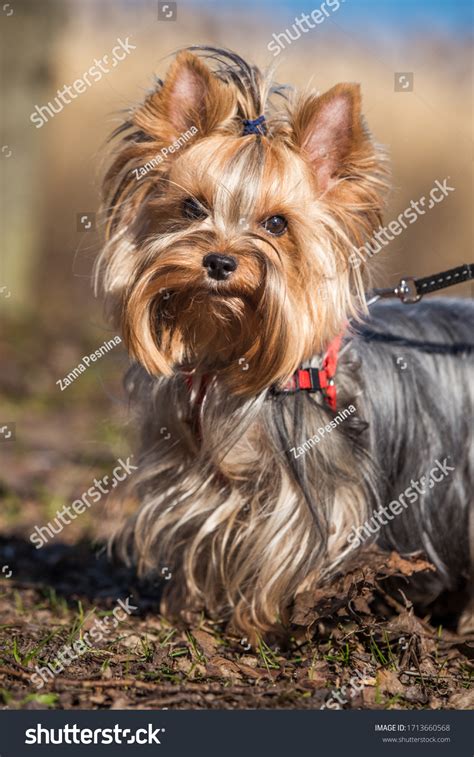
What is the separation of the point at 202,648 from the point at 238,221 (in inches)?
69.0

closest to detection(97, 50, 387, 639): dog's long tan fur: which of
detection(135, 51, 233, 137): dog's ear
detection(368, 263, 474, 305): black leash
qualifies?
detection(135, 51, 233, 137): dog's ear

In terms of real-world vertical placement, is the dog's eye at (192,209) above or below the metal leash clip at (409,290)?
above

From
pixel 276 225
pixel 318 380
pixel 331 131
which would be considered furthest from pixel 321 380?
pixel 331 131

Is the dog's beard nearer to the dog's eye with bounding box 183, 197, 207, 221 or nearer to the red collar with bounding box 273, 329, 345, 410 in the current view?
the red collar with bounding box 273, 329, 345, 410

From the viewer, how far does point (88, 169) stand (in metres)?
7.74

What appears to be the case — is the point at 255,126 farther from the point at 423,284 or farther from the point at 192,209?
the point at 423,284

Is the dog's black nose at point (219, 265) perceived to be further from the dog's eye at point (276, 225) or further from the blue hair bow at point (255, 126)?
the blue hair bow at point (255, 126)

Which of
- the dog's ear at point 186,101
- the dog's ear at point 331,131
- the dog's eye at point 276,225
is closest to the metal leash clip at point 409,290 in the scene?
the dog's ear at point 331,131

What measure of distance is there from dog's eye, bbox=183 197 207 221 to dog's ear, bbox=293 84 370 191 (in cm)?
47

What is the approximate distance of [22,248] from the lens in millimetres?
11047

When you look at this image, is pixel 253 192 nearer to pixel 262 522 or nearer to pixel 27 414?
pixel 262 522

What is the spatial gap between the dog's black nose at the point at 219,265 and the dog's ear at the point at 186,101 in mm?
618

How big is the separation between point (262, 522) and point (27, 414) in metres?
4.30

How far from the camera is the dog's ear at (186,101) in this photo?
356cm
